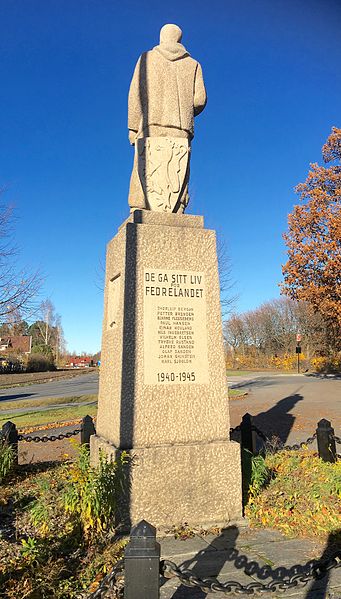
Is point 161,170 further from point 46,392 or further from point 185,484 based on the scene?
point 46,392

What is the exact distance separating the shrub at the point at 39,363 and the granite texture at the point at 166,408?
48.3 meters

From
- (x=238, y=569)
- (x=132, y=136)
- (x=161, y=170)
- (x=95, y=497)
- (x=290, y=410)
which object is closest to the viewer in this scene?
(x=238, y=569)

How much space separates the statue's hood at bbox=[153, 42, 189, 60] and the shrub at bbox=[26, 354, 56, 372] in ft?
159

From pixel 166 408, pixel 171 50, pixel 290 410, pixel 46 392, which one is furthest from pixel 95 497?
pixel 46 392

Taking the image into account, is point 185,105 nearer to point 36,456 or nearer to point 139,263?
point 139,263

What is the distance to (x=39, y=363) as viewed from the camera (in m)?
51.7

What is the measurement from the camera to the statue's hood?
5602 mm

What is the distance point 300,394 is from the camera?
19969 mm

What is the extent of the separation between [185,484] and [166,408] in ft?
2.44

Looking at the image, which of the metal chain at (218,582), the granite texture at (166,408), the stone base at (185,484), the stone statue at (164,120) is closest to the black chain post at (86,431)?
the granite texture at (166,408)

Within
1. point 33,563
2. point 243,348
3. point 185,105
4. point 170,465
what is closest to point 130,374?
point 170,465

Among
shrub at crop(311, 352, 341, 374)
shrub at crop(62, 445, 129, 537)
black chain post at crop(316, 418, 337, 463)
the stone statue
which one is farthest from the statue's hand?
shrub at crop(311, 352, 341, 374)

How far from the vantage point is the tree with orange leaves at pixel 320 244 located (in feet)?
79.9

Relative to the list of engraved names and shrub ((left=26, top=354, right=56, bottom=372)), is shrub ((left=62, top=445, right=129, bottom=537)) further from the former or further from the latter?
shrub ((left=26, top=354, right=56, bottom=372))
